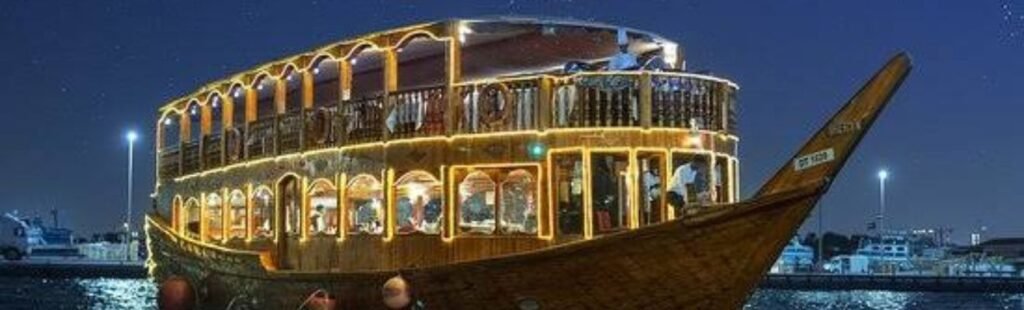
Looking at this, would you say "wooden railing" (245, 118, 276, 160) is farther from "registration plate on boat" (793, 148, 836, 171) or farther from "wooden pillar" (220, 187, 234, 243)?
"registration plate on boat" (793, 148, 836, 171)

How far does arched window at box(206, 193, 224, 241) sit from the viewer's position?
76.3 ft

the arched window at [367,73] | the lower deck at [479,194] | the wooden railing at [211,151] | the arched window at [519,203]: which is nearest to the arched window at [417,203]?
the lower deck at [479,194]

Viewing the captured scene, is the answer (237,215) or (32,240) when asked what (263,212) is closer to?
(237,215)

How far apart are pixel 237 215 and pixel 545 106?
31.0 feet

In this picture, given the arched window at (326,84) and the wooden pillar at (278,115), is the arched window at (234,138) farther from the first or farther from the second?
the wooden pillar at (278,115)

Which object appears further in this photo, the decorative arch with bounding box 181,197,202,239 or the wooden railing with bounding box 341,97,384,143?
the decorative arch with bounding box 181,197,202,239

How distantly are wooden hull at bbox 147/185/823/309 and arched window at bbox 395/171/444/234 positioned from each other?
1386 millimetres

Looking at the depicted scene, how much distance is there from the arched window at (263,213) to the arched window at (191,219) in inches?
113

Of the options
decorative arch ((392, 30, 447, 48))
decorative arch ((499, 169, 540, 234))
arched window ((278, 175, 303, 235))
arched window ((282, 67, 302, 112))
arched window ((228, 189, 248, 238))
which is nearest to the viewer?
decorative arch ((499, 169, 540, 234))

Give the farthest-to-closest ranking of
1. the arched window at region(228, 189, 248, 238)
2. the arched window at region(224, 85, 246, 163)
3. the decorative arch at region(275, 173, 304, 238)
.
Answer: the arched window at region(228, 189, 248, 238) < the arched window at region(224, 85, 246, 163) < the decorative arch at region(275, 173, 304, 238)

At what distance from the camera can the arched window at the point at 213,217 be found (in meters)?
23.2

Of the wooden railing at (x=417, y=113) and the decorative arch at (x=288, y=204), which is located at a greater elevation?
the wooden railing at (x=417, y=113)

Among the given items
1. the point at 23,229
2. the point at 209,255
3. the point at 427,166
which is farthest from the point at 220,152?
the point at 23,229

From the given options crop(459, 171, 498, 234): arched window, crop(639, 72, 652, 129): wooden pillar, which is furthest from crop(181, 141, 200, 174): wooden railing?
crop(639, 72, 652, 129): wooden pillar
